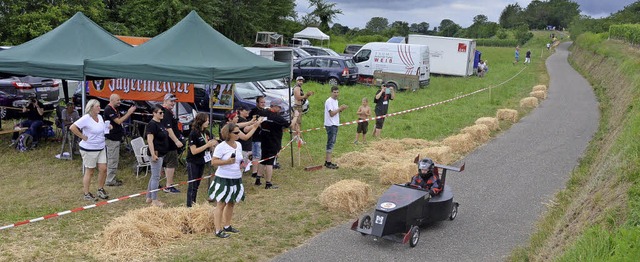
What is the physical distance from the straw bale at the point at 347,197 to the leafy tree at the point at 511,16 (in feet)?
514

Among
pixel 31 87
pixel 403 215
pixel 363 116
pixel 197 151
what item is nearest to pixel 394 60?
pixel 363 116

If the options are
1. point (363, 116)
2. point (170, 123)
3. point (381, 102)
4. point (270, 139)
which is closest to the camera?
point (170, 123)

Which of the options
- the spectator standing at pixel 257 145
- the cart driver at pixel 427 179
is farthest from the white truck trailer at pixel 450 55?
the cart driver at pixel 427 179

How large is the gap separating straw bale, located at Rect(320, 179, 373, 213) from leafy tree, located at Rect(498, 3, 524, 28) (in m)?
157

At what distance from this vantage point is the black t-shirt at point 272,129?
9.62 metres

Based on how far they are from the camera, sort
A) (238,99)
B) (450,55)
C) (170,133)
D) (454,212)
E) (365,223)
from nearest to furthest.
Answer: (365,223) → (454,212) → (170,133) → (238,99) → (450,55)

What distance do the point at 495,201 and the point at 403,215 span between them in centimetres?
310

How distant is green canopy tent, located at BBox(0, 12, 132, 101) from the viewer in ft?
33.9

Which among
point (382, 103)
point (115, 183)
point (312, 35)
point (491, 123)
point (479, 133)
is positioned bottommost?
point (115, 183)

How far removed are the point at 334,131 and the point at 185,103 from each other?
12.0 ft

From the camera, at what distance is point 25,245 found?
6.75 meters

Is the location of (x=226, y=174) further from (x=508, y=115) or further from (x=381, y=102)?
(x=508, y=115)

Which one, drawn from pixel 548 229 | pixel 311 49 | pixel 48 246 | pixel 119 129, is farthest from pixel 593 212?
pixel 311 49

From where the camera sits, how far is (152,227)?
6875mm
